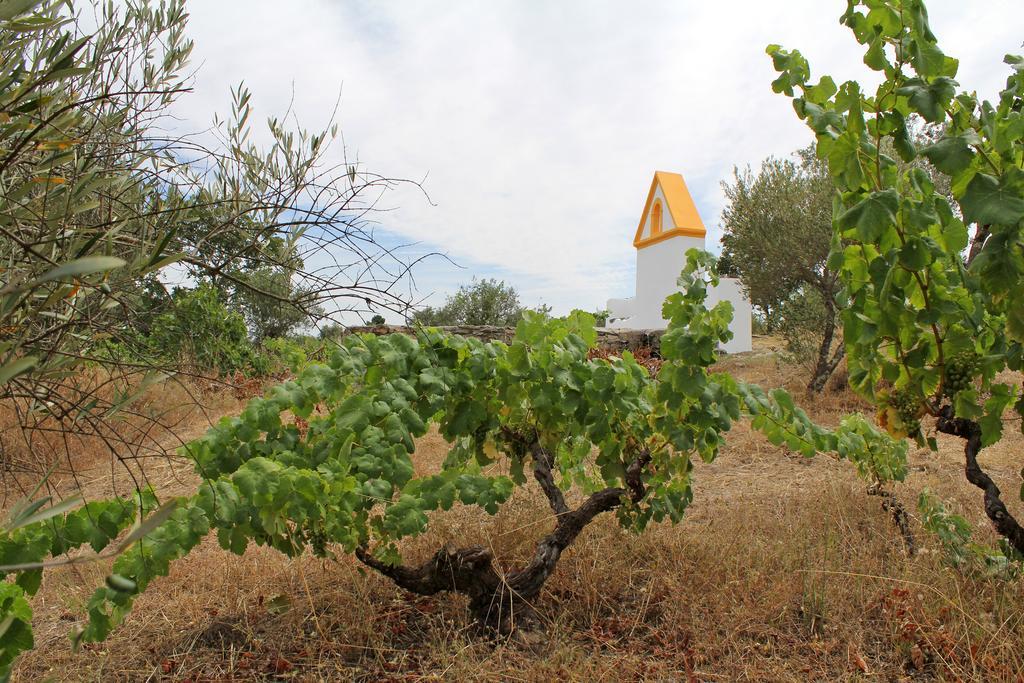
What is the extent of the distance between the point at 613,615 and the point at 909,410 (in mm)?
1277

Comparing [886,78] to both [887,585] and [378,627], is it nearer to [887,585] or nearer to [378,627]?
[887,585]

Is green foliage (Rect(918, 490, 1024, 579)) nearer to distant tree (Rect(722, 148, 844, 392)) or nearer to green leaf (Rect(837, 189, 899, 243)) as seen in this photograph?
green leaf (Rect(837, 189, 899, 243))

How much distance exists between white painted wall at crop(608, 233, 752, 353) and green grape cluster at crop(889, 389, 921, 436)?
12.0m

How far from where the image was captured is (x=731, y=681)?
210 cm

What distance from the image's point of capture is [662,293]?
16188 mm

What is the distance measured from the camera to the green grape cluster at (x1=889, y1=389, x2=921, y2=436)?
2260 mm

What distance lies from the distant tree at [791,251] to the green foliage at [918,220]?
258 inches

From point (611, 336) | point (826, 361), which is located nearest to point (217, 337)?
point (611, 336)

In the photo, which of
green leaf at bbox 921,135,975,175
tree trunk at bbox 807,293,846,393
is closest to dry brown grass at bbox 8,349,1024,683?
green leaf at bbox 921,135,975,175

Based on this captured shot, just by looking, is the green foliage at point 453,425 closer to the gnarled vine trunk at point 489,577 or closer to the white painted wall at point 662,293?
the gnarled vine trunk at point 489,577

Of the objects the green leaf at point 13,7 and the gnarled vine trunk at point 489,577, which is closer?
the green leaf at point 13,7

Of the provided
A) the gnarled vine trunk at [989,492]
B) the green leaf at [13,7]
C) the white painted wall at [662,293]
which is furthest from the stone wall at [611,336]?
the green leaf at [13,7]

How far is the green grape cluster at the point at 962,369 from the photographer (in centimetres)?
216

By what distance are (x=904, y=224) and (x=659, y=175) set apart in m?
16.1
